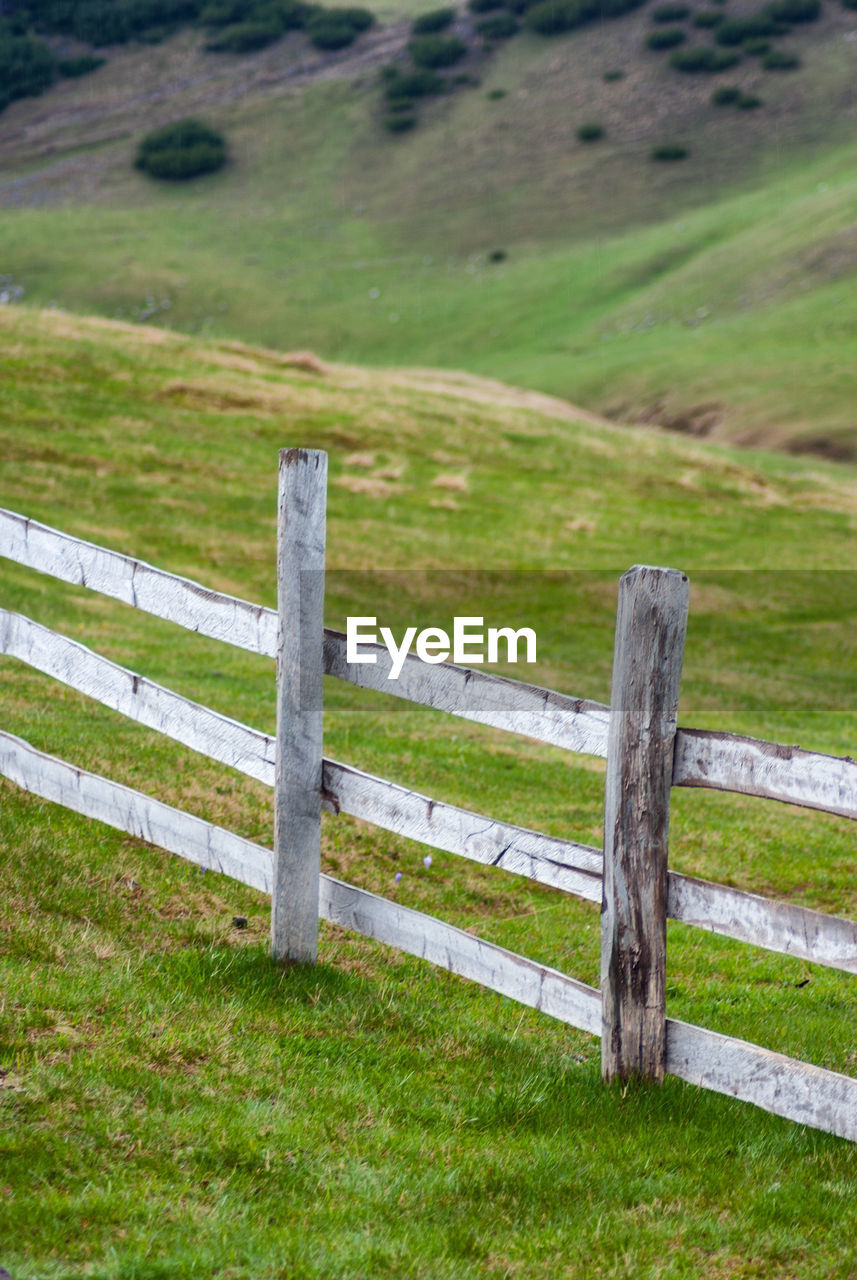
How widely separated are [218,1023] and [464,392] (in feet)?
167

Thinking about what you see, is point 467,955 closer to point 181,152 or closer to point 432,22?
point 181,152

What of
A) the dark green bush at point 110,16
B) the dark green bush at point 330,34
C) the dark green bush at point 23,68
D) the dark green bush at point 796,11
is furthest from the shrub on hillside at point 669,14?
the dark green bush at point 23,68

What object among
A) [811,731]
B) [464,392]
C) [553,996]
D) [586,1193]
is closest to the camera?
[586,1193]

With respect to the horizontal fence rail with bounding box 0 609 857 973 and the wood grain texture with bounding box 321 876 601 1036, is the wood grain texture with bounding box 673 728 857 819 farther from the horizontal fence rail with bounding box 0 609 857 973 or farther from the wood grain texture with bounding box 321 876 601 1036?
the wood grain texture with bounding box 321 876 601 1036

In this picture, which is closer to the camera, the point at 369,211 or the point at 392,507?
the point at 392,507

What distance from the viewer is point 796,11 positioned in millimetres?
148250

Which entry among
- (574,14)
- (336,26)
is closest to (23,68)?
(336,26)

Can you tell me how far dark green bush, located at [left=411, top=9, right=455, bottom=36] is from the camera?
17325 centimetres

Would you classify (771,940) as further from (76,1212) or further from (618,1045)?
(76,1212)

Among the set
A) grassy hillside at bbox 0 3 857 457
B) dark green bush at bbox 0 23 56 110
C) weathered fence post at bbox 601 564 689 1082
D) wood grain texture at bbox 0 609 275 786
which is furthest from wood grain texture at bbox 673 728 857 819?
dark green bush at bbox 0 23 56 110

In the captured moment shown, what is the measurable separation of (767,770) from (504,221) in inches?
5247

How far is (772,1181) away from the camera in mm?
4539

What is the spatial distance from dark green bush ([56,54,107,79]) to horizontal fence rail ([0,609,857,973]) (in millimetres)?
196895

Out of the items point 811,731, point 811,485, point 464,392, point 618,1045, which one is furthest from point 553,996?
point 464,392
